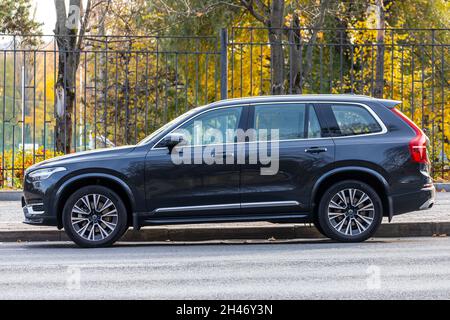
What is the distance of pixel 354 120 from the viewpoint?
41.0 ft

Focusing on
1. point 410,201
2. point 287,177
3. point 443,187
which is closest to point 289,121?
point 287,177

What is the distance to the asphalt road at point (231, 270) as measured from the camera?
335 inches

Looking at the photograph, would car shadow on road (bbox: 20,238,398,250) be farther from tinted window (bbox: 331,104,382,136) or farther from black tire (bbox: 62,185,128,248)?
tinted window (bbox: 331,104,382,136)

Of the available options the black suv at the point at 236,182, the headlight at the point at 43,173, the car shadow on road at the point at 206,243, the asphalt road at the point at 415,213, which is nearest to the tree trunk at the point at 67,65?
the asphalt road at the point at 415,213

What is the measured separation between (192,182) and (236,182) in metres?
0.51

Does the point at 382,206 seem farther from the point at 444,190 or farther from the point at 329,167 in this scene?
the point at 444,190

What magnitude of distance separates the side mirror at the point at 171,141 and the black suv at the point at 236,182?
14 mm

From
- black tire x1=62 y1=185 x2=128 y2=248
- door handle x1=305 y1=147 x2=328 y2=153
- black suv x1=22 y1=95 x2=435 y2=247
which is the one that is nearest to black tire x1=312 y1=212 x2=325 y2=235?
black suv x1=22 y1=95 x2=435 y2=247

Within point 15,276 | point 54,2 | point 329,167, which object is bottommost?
point 15,276

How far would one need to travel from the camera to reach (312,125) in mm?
12414
